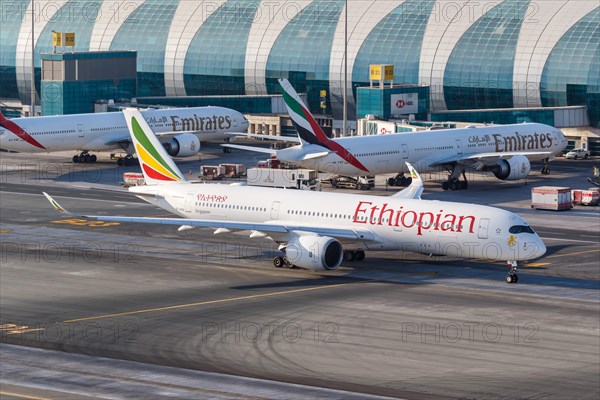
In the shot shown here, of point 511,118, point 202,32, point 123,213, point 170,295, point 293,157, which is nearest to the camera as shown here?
point 170,295

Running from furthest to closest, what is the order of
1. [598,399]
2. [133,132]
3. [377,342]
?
[133,132]
[377,342]
[598,399]

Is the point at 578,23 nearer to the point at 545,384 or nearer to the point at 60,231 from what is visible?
the point at 60,231

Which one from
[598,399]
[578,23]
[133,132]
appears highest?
[578,23]

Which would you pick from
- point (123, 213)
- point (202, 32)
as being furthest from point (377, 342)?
point (202, 32)

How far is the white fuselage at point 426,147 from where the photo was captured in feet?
369

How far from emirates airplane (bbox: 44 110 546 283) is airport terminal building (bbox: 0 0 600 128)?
73276 millimetres

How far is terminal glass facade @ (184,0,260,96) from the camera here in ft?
561

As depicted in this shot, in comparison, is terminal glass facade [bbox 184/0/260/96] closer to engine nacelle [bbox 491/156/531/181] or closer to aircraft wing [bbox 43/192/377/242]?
engine nacelle [bbox 491/156/531/181]

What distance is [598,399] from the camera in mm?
51625

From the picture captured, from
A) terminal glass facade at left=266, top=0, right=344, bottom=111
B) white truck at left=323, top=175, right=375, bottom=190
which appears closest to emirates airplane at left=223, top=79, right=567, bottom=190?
white truck at left=323, top=175, right=375, bottom=190

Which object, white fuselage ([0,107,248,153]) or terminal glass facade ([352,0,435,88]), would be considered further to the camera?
terminal glass facade ([352,0,435,88])

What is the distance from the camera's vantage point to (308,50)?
164750mm

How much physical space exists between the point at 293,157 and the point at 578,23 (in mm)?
Answer: 52272

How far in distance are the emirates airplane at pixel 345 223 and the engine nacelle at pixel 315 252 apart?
58mm
